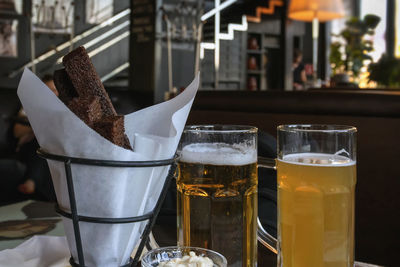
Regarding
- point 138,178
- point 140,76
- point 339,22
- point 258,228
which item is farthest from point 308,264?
point 339,22

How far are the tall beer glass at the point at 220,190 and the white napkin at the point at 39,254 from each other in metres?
0.19

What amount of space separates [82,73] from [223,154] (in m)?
0.23

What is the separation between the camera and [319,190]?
632 millimetres

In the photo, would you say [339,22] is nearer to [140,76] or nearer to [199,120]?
[140,76]

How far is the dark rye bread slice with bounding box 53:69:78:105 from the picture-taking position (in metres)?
0.57

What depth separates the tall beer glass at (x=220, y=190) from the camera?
0.68 metres

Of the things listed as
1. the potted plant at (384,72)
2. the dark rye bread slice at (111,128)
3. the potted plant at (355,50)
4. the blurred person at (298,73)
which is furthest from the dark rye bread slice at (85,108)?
the blurred person at (298,73)

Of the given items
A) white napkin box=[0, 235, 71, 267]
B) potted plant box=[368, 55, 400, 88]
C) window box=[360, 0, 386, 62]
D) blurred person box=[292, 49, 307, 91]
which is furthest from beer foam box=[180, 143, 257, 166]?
window box=[360, 0, 386, 62]

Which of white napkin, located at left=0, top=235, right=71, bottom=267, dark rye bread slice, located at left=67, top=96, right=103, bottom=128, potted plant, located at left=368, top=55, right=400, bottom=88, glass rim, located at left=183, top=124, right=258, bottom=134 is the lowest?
white napkin, located at left=0, top=235, right=71, bottom=267

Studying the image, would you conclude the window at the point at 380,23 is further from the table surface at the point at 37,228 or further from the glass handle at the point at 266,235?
the glass handle at the point at 266,235

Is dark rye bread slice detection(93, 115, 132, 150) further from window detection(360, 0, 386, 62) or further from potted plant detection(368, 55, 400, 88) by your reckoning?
window detection(360, 0, 386, 62)

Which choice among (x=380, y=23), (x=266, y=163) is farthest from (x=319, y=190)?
(x=380, y=23)

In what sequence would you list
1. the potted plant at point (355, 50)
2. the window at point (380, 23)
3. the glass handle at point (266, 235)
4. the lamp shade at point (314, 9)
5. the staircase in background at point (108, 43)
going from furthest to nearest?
the window at point (380, 23), the staircase in background at point (108, 43), the lamp shade at point (314, 9), the potted plant at point (355, 50), the glass handle at point (266, 235)

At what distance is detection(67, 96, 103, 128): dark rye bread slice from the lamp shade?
7358mm
